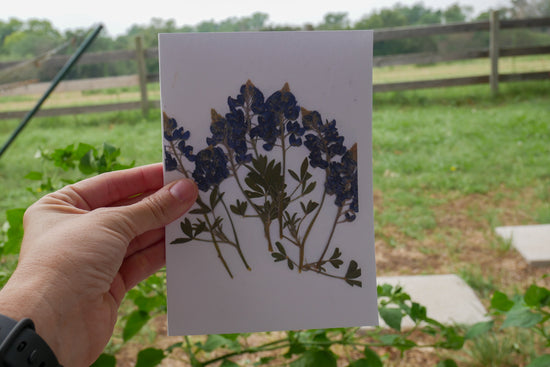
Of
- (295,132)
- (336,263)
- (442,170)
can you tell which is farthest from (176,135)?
(442,170)


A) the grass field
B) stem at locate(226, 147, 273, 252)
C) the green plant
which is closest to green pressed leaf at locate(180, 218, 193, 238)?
stem at locate(226, 147, 273, 252)

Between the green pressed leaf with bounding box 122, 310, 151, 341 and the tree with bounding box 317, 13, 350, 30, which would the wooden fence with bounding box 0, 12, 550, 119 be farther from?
the green pressed leaf with bounding box 122, 310, 151, 341

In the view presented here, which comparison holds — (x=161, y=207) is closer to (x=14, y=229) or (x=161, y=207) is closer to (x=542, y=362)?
(x=14, y=229)

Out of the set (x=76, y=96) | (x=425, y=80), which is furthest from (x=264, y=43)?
(x=425, y=80)

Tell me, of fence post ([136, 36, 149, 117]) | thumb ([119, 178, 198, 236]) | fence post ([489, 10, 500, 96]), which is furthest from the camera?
fence post ([489, 10, 500, 96])

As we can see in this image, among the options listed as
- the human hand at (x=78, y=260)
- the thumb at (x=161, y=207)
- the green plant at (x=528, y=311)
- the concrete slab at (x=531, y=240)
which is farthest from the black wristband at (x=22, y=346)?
the concrete slab at (x=531, y=240)

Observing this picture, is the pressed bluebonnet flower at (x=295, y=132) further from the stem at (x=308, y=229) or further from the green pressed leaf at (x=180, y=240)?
the green pressed leaf at (x=180, y=240)

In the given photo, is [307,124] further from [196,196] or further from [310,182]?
[196,196]
